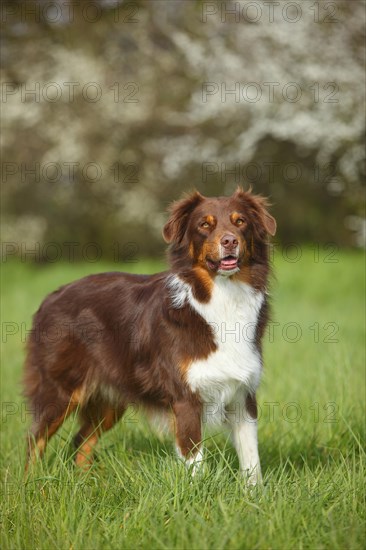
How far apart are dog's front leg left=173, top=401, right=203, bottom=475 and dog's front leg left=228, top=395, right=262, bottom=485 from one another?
294mm

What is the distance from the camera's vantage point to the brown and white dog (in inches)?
161

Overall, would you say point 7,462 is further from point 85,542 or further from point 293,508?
point 293,508

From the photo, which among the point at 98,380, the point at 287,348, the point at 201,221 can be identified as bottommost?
the point at 287,348

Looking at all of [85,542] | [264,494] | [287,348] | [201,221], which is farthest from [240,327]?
[287,348]

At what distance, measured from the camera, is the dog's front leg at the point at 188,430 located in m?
3.99

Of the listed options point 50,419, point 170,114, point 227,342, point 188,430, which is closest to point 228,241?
point 227,342

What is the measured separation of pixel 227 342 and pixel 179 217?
2.65 ft

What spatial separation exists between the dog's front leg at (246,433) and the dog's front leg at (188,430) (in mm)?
294

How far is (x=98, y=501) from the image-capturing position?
3.76m

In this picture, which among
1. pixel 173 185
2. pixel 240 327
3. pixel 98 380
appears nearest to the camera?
pixel 240 327

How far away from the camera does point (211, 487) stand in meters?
3.61

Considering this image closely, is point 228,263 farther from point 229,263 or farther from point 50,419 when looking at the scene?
point 50,419

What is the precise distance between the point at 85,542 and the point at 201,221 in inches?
73.5

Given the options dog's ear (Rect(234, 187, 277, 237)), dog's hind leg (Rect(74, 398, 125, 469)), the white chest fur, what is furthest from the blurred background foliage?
dog's hind leg (Rect(74, 398, 125, 469))
